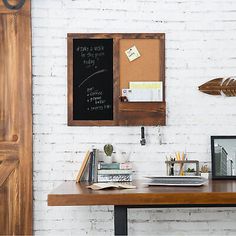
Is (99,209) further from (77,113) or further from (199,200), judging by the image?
(199,200)

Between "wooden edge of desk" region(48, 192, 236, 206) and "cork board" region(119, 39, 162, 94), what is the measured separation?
1152mm

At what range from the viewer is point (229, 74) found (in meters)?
4.45

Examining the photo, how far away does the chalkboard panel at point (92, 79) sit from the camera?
4410mm

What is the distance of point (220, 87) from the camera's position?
14.5 ft

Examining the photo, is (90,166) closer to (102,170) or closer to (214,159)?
(102,170)

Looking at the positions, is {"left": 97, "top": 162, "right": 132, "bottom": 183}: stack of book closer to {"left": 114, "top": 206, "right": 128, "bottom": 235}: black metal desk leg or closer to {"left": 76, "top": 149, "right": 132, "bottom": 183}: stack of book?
{"left": 76, "top": 149, "right": 132, "bottom": 183}: stack of book

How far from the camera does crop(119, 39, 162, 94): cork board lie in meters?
4.41

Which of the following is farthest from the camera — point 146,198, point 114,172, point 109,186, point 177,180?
point 114,172

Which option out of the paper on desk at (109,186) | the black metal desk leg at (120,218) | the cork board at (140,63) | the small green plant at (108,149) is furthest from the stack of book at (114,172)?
the cork board at (140,63)

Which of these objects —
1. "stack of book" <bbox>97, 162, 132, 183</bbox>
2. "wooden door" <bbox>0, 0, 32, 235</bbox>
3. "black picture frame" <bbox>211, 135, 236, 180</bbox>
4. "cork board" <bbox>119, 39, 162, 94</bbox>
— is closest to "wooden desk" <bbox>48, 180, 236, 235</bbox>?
"stack of book" <bbox>97, 162, 132, 183</bbox>

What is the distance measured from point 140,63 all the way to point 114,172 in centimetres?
88

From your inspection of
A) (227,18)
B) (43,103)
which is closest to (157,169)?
(43,103)

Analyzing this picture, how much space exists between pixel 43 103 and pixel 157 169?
102cm

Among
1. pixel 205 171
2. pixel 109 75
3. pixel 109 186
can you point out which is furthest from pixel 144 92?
pixel 109 186
